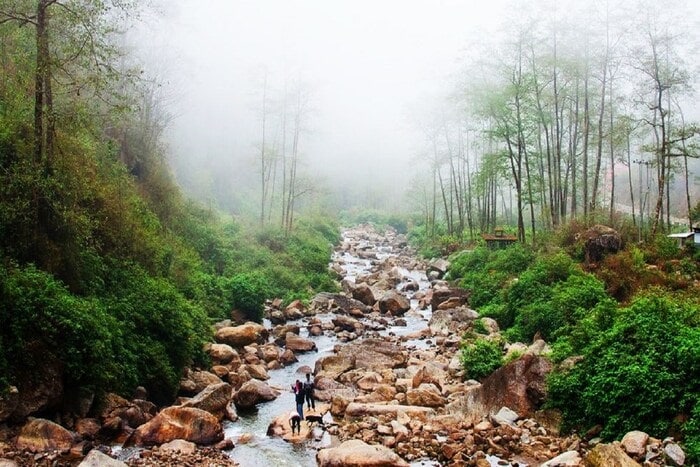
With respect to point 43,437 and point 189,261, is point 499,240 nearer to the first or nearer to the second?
point 189,261

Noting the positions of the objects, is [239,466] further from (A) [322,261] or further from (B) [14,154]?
(A) [322,261]

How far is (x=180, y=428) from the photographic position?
11.6m

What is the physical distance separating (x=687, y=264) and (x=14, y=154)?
2096 cm

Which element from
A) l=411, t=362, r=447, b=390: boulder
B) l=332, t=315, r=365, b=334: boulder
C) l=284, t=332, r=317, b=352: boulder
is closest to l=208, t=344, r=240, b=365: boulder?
l=284, t=332, r=317, b=352: boulder

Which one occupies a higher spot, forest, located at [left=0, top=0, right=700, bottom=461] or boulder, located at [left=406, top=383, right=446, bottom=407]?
forest, located at [left=0, top=0, right=700, bottom=461]

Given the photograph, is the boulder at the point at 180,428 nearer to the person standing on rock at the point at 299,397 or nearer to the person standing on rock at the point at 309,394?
the person standing on rock at the point at 299,397

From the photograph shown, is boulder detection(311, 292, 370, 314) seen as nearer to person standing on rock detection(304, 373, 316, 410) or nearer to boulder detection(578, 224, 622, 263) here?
boulder detection(578, 224, 622, 263)

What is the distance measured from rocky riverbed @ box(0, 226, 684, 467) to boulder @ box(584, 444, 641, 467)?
20 millimetres

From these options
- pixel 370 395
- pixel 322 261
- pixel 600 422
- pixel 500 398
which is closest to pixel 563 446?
pixel 600 422

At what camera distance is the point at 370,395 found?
49.1ft

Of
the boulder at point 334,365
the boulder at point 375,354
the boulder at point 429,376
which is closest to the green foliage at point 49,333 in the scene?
the boulder at point 334,365

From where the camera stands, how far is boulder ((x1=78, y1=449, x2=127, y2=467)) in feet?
30.6

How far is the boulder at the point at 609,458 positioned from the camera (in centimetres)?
905

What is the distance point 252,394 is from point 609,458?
Answer: 9101 mm
